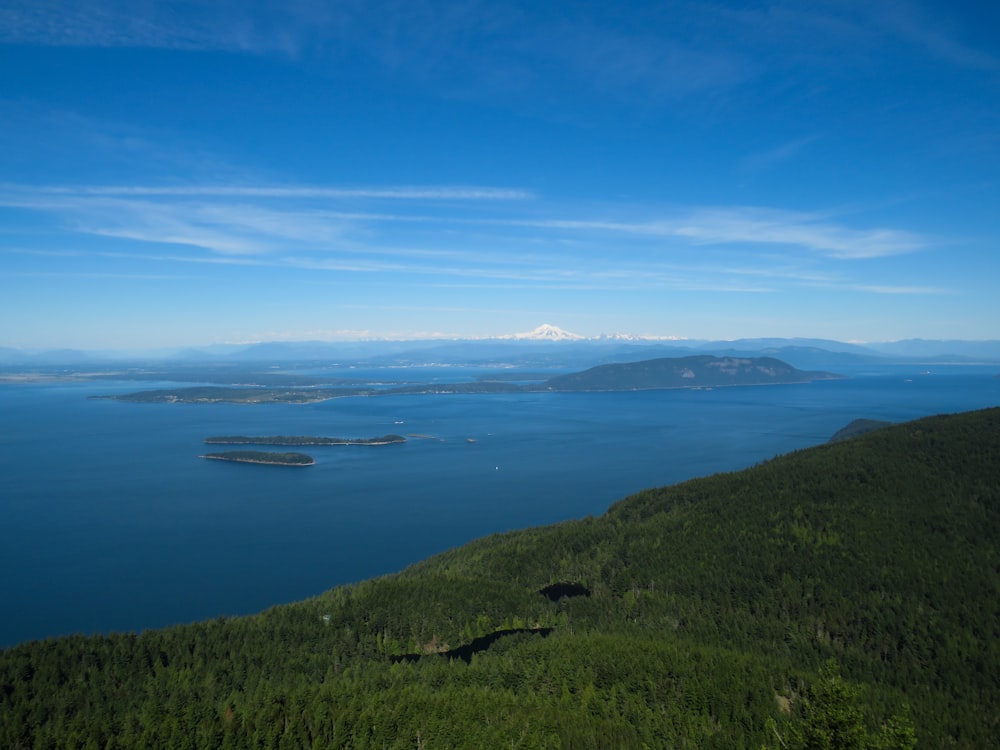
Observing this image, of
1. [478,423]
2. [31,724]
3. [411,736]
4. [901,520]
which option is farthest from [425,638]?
[478,423]

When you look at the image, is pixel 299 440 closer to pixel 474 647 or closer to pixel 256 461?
pixel 256 461

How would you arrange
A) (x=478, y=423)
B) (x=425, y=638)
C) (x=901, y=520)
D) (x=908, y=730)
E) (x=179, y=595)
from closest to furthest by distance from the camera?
(x=908, y=730)
(x=425, y=638)
(x=901, y=520)
(x=179, y=595)
(x=478, y=423)

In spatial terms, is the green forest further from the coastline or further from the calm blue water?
the coastline

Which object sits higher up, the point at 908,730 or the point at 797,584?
the point at 908,730

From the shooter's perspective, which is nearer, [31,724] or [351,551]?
[31,724]

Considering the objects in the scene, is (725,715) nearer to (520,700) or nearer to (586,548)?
(520,700)

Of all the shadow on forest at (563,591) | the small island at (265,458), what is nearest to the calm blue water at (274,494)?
the small island at (265,458)

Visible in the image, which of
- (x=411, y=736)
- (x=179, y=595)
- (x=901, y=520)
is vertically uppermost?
(x=901, y=520)

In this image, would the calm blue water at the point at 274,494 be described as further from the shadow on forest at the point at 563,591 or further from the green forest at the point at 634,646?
the shadow on forest at the point at 563,591

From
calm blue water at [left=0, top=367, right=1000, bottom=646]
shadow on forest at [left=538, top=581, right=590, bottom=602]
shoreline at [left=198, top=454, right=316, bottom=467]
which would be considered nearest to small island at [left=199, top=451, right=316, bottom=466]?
shoreline at [left=198, top=454, right=316, bottom=467]
